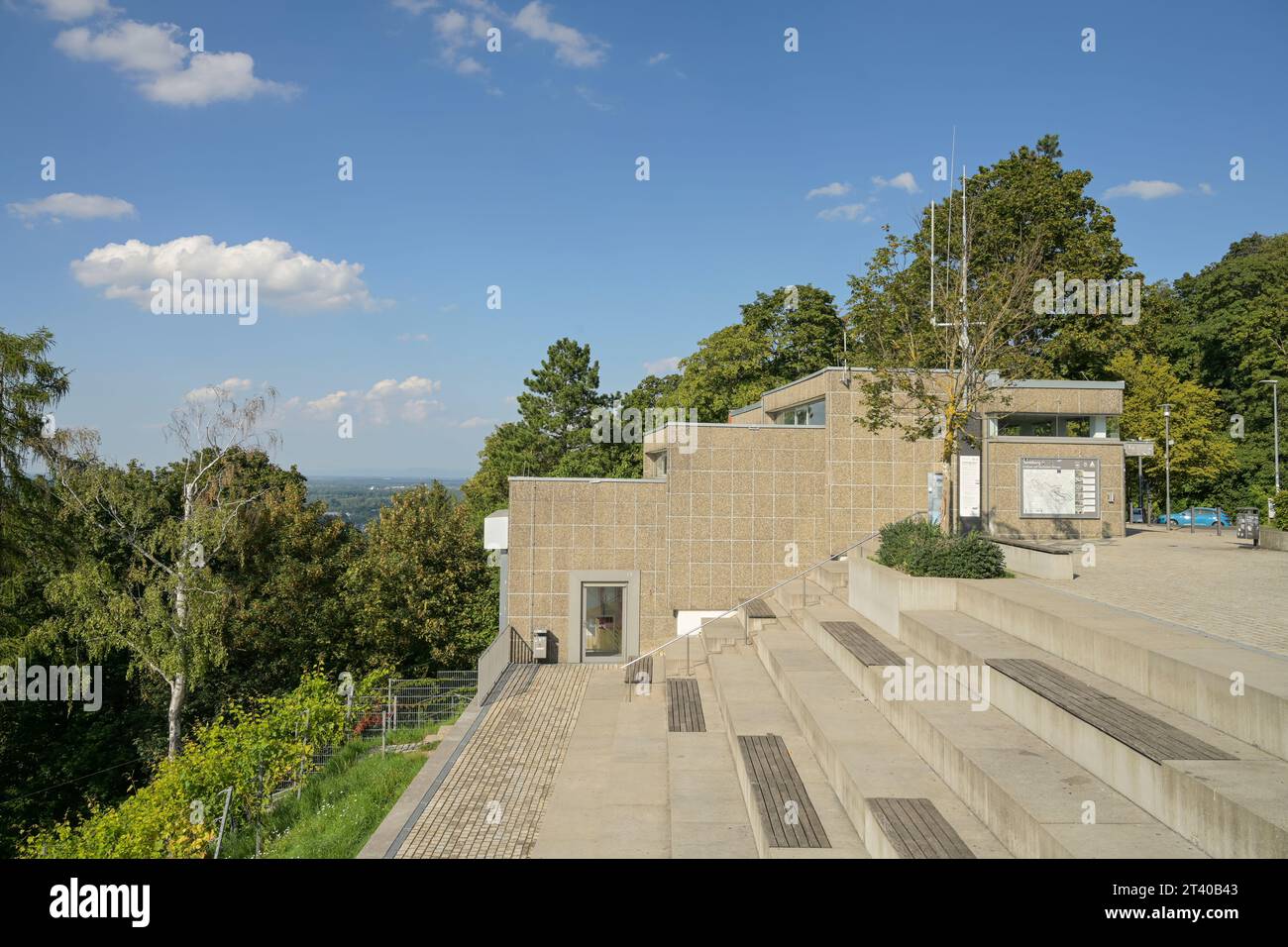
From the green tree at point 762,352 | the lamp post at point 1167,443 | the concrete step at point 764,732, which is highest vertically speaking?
the green tree at point 762,352

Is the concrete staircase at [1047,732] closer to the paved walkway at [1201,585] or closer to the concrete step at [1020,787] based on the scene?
the concrete step at [1020,787]

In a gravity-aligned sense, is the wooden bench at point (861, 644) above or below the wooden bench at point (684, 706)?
above

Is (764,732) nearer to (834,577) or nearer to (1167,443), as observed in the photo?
(834,577)

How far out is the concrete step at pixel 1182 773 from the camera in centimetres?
502

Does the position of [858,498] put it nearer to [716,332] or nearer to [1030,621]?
[1030,621]

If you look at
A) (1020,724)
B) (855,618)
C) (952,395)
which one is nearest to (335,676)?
(855,618)

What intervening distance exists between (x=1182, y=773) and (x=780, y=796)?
12.6ft

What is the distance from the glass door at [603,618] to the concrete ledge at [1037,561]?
368 inches

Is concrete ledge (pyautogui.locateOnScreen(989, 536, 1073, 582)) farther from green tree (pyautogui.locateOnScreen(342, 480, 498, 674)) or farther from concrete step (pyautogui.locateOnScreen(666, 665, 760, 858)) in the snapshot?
green tree (pyautogui.locateOnScreen(342, 480, 498, 674))

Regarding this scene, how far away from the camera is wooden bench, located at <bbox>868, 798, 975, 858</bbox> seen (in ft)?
20.9

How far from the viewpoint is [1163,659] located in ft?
24.7

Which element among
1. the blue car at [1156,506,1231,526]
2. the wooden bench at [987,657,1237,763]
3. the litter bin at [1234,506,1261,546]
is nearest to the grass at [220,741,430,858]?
the wooden bench at [987,657,1237,763]

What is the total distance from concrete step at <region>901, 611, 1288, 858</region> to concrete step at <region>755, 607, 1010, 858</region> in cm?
115

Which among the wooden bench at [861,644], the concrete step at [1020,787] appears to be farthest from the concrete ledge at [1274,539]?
the concrete step at [1020,787]
